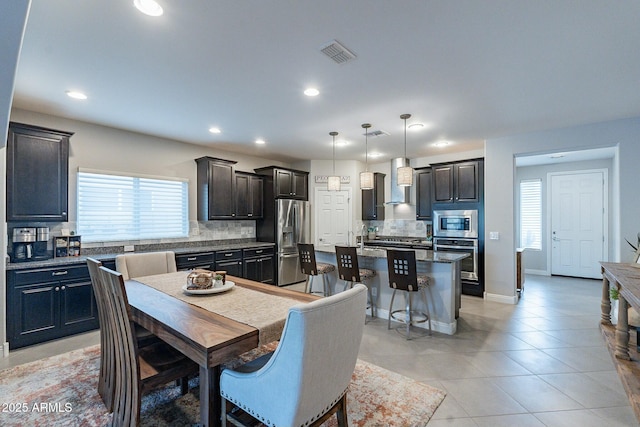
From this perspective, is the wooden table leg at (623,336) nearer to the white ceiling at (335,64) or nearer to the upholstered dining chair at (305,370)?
the white ceiling at (335,64)

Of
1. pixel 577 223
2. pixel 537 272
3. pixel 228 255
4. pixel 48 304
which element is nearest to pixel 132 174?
pixel 228 255

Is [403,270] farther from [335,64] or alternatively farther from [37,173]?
[37,173]

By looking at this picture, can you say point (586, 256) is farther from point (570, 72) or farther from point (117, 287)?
point (117, 287)

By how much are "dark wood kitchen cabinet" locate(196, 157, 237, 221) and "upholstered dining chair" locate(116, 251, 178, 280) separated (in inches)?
75.9

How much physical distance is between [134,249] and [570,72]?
A: 5.63m

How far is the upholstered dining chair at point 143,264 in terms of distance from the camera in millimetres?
2939

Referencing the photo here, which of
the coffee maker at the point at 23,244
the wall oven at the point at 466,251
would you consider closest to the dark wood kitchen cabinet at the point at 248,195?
the coffee maker at the point at 23,244

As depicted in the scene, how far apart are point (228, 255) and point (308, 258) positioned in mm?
1625

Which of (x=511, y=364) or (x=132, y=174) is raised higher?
(x=132, y=174)

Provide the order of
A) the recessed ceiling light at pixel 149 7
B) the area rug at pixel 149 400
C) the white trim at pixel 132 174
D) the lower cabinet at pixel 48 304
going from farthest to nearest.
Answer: the white trim at pixel 132 174 → the lower cabinet at pixel 48 304 → the area rug at pixel 149 400 → the recessed ceiling light at pixel 149 7

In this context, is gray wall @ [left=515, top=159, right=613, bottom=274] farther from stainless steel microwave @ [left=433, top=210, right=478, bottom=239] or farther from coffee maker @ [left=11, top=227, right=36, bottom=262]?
coffee maker @ [left=11, top=227, right=36, bottom=262]

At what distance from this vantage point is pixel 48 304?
3.26 m

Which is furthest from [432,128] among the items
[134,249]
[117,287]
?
[134,249]

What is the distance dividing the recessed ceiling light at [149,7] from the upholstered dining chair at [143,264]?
2219 mm
